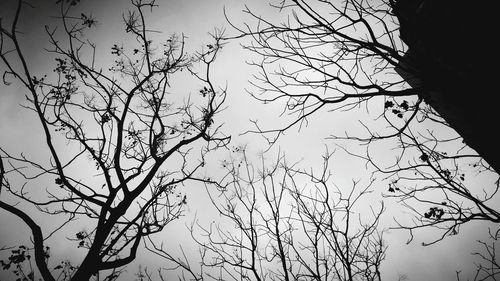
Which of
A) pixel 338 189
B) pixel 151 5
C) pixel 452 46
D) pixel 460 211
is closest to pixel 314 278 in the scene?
pixel 338 189

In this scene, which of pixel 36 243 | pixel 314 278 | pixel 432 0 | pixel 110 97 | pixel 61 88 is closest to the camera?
pixel 432 0

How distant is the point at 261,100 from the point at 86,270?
3979 mm

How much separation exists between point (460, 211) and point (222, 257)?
4.36 m

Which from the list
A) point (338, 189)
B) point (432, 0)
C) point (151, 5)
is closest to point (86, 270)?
point (338, 189)

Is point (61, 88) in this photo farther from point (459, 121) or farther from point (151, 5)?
point (459, 121)

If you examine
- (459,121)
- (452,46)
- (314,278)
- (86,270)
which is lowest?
(314,278)

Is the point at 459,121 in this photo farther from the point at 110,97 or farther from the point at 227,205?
the point at 110,97

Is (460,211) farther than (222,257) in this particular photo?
No

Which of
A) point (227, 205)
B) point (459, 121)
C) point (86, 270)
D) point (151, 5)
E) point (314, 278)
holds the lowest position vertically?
point (314, 278)

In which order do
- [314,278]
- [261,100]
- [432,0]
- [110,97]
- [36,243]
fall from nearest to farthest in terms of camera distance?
[432,0] < [261,100] < [36,243] < [314,278] < [110,97]

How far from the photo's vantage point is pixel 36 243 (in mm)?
3975

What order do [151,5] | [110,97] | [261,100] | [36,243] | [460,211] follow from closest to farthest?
1. [460,211]
2. [261,100]
3. [36,243]
4. [151,5]
5. [110,97]

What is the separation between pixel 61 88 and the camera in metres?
5.72

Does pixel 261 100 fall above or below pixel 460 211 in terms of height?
above
